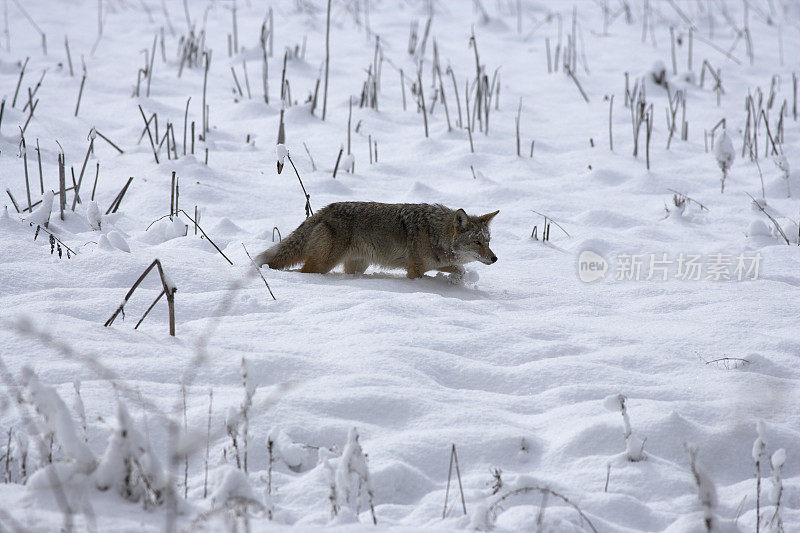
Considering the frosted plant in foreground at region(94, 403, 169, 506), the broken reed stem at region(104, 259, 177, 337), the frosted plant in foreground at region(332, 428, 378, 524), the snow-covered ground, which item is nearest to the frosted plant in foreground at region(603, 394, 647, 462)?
the snow-covered ground

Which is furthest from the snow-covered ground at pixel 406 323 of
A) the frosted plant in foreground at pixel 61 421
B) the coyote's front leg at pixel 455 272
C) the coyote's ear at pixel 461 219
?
the coyote's ear at pixel 461 219

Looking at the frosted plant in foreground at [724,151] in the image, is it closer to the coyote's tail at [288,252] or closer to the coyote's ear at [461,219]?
the coyote's ear at [461,219]

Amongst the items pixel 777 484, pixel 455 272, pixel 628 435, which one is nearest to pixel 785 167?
pixel 455 272

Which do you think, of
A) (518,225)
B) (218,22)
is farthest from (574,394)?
(218,22)

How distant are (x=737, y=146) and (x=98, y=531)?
345 inches

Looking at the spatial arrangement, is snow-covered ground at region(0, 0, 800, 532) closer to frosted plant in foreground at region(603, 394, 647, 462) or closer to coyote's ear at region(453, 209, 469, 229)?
frosted plant in foreground at region(603, 394, 647, 462)

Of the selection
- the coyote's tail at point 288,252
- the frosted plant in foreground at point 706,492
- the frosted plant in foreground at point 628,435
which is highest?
the frosted plant in foreground at point 706,492

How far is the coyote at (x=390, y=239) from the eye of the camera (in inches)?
233

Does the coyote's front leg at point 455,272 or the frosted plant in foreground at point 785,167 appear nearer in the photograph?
the coyote's front leg at point 455,272

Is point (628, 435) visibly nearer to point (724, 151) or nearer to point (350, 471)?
point (350, 471)

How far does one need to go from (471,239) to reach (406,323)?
1.94 metres

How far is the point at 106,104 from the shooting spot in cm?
955

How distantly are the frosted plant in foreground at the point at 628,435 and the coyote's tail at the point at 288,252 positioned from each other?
10.7 feet

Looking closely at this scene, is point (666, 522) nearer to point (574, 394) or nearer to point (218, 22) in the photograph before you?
point (574, 394)
